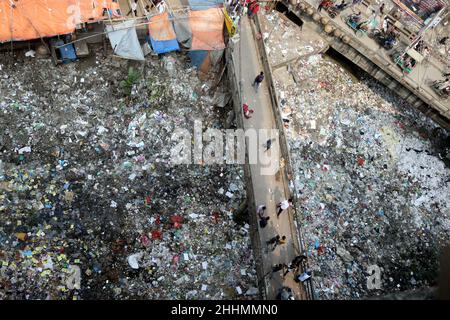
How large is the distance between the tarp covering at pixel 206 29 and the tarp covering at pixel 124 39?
1.73 m

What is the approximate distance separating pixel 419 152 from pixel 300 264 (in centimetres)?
669

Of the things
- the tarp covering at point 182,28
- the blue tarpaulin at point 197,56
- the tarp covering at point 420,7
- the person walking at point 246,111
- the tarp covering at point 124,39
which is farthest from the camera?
the tarp covering at point 420,7

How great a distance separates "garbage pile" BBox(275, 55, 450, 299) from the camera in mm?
12703

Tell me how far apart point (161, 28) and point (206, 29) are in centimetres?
136

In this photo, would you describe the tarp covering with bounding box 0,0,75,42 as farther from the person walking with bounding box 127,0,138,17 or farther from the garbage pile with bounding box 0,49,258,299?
the person walking with bounding box 127,0,138,17

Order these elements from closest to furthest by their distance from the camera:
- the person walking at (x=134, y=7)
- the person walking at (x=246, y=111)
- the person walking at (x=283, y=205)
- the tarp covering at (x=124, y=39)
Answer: the person walking at (x=283, y=205) → the person walking at (x=246, y=111) → the tarp covering at (x=124, y=39) → the person walking at (x=134, y=7)

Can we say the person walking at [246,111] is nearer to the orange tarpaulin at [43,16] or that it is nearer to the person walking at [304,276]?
the person walking at [304,276]

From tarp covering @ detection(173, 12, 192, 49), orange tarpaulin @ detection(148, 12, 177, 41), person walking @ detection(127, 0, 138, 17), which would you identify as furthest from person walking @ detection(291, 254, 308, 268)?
person walking @ detection(127, 0, 138, 17)

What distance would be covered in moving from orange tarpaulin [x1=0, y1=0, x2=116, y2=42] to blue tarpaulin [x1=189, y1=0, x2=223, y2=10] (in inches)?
103

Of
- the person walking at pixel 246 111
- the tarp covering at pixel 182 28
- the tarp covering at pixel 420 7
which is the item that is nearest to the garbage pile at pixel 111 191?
the tarp covering at pixel 182 28

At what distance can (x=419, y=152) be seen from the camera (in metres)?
14.9

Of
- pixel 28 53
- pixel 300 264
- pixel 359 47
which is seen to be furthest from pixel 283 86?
pixel 28 53

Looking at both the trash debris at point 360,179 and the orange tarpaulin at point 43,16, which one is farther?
the trash debris at point 360,179

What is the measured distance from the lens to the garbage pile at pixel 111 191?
11.2m
